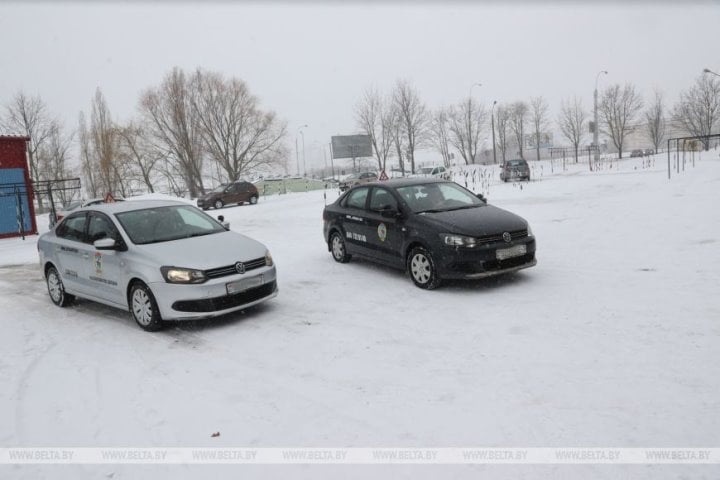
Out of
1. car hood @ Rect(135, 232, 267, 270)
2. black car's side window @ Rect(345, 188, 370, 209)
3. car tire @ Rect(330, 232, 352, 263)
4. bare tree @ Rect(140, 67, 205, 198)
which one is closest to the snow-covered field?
car hood @ Rect(135, 232, 267, 270)

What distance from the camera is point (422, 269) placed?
305 inches

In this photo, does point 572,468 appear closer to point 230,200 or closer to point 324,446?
point 324,446

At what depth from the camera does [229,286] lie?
20.7 ft

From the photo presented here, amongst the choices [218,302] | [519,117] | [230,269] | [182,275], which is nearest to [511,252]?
[230,269]

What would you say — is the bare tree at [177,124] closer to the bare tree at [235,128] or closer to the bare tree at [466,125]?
the bare tree at [235,128]

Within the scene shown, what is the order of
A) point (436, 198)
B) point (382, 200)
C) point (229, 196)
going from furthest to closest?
point (229, 196), point (382, 200), point (436, 198)

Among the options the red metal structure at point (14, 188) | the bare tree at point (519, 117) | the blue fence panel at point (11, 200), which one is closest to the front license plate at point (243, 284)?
the red metal structure at point (14, 188)

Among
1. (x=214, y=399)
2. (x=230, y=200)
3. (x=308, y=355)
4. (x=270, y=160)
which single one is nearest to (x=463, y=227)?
(x=308, y=355)

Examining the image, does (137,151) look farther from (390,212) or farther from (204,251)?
(204,251)

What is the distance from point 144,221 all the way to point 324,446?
15.8 feet

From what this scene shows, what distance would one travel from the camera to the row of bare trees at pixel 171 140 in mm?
48375

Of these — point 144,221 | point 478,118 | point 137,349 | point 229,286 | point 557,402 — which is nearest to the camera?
point 557,402

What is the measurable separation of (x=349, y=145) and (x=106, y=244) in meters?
64.9

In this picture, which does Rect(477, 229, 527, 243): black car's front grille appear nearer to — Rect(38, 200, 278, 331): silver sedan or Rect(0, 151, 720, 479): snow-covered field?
Rect(0, 151, 720, 479): snow-covered field
